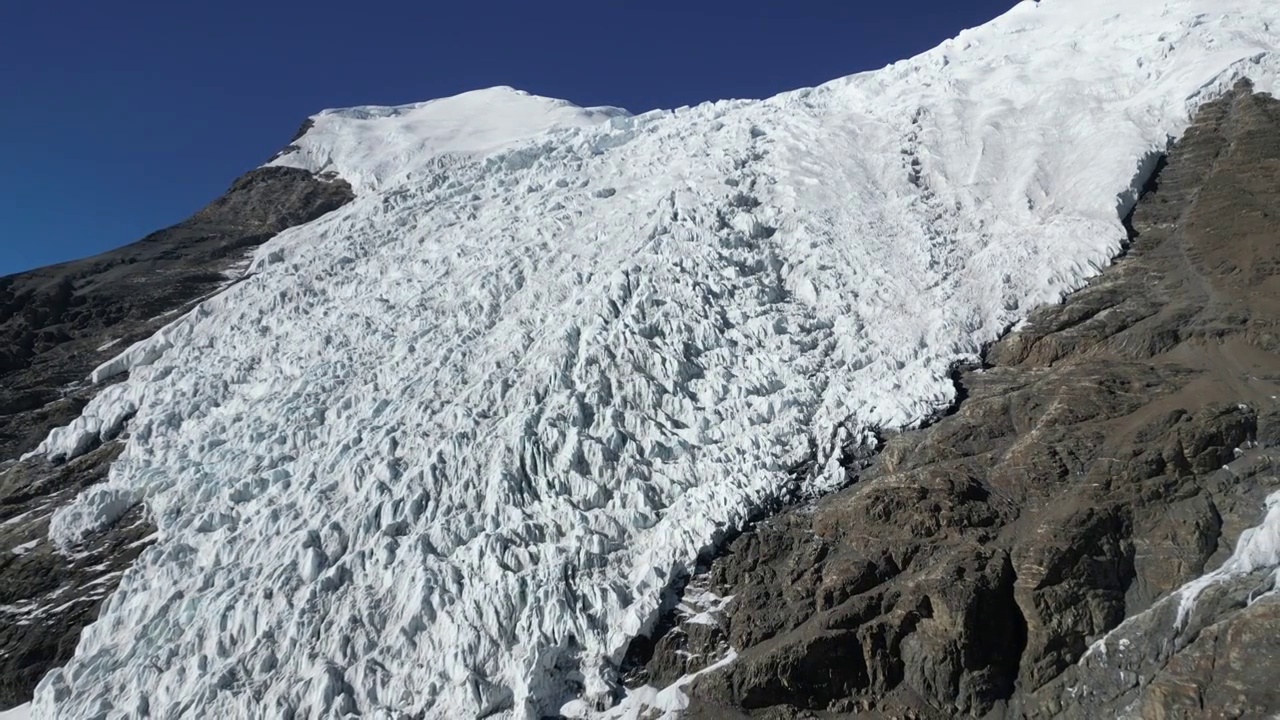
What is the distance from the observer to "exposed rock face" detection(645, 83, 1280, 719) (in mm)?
19859

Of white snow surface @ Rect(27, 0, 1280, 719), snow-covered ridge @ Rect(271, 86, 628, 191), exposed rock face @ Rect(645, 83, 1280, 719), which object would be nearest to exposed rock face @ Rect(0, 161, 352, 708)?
white snow surface @ Rect(27, 0, 1280, 719)

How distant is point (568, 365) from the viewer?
32.9m

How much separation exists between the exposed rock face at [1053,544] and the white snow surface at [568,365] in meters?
2.06

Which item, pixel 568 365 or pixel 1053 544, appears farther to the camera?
pixel 568 365

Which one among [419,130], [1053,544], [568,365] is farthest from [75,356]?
[1053,544]

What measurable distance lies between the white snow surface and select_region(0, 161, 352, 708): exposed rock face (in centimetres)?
153

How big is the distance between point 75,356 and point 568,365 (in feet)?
94.9

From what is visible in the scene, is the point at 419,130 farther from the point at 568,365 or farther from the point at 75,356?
the point at 568,365

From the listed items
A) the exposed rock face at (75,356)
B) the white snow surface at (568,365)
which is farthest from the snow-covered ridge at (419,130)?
the white snow surface at (568,365)

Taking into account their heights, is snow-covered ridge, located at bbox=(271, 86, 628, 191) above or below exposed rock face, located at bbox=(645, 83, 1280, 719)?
above

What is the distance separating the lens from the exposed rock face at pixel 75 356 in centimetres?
2973

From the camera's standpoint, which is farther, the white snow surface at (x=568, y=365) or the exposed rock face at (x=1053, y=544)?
the white snow surface at (x=568, y=365)

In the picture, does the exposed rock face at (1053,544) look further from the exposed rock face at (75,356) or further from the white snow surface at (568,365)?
the exposed rock face at (75,356)

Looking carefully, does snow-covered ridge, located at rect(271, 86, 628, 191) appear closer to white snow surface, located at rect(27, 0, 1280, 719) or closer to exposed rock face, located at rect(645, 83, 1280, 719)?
white snow surface, located at rect(27, 0, 1280, 719)
